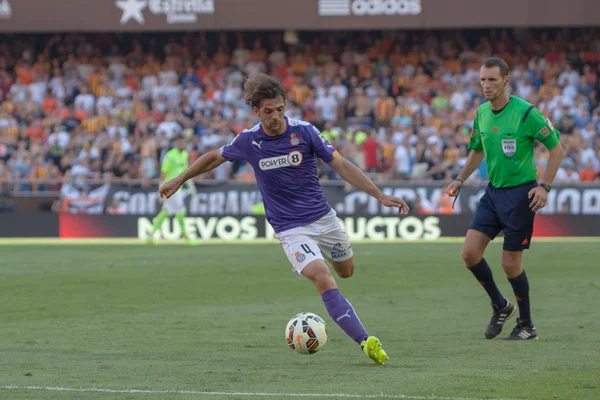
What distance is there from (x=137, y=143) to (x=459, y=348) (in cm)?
2206

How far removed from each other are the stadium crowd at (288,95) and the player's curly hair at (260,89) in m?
18.6

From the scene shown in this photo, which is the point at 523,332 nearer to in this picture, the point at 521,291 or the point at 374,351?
the point at 521,291

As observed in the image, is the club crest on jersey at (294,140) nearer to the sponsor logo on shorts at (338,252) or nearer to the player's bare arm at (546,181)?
the sponsor logo on shorts at (338,252)

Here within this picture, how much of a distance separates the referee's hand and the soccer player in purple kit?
1398 millimetres

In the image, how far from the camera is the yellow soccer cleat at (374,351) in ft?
24.9

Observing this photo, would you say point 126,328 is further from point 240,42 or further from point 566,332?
point 240,42

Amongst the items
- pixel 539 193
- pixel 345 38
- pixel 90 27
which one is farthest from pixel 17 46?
pixel 539 193

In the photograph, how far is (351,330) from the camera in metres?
7.82

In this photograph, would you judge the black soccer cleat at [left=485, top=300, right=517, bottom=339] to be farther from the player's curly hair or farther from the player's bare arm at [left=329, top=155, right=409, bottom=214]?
the player's curly hair

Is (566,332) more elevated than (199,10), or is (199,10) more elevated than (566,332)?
(199,10)

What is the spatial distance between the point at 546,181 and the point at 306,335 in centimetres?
253

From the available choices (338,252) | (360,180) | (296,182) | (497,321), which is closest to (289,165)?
(296,182)

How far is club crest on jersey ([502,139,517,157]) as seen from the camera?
360 inches

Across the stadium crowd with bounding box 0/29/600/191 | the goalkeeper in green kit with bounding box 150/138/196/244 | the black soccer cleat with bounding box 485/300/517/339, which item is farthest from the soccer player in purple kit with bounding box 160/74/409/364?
the stadium crowd with bounding box 0/29/600/191
